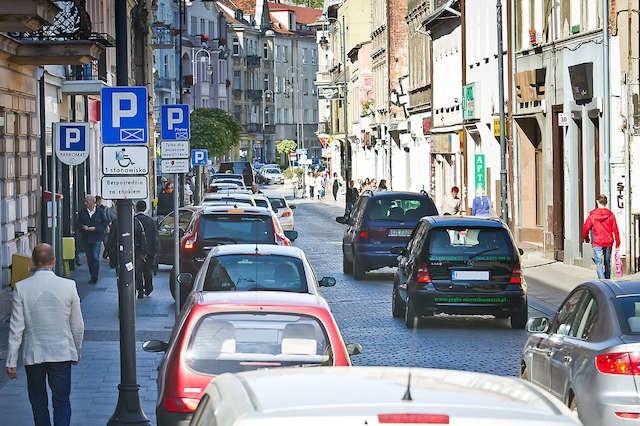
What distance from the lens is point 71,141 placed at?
26188 mm

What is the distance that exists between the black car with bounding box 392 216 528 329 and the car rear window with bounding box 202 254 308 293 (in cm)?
601

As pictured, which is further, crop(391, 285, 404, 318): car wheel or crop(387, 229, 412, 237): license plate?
crop(387, 229, 412, 237): license plate

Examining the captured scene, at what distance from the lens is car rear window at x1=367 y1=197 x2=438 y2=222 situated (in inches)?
1196

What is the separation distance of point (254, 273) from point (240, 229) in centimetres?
863

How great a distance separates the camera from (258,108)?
165500mm

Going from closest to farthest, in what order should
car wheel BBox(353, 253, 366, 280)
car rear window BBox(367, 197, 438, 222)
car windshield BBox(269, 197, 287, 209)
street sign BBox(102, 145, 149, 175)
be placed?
1. street sign BBox(102, 145, 149, 175)
2. car rear window BBox(367, 197, 438, 222)
3. car wheel BBox(353, 253, 366, 280)
4. car windshield BBox(269, 197, 287, 209)

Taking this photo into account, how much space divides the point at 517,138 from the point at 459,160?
14.5m

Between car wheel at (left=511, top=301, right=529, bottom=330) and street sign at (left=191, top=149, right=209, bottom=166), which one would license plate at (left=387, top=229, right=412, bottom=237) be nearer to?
car wheel at (left=511, top=301, right=529, bottom=330)

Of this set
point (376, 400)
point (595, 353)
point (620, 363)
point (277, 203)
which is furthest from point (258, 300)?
point (277, 203)

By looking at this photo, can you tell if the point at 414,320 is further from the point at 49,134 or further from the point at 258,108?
the point at 258,108

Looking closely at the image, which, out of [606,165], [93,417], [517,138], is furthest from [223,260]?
[517,138]

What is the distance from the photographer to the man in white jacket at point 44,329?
1176cm

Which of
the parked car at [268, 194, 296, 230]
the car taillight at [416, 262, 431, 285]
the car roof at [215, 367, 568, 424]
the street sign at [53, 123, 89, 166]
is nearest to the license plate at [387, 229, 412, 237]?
the street sign at [53, 123, 89, 166]

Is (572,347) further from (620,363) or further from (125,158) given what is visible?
(125,158)
